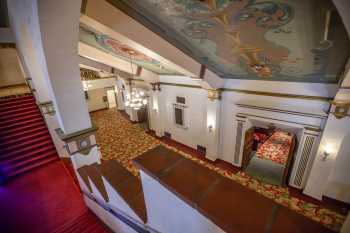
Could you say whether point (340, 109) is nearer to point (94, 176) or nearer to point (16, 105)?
point (94, 176)

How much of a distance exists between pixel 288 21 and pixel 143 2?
2072 mm

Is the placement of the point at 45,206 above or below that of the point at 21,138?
below

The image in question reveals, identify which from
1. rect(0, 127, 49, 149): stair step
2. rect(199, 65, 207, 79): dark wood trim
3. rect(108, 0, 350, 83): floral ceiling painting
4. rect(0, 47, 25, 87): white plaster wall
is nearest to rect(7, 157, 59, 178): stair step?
rect(0, 127, 49, 149): stair step

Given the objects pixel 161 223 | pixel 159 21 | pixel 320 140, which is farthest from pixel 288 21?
pixel 320 140

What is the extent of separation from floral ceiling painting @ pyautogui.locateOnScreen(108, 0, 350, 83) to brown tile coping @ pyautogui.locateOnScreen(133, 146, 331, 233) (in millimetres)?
2067

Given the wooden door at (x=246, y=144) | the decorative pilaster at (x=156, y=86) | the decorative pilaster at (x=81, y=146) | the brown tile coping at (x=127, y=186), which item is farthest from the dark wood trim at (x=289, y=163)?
the decorative pilaster at (x=156, y=86)

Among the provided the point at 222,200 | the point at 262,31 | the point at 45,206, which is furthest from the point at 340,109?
the point at 45,206

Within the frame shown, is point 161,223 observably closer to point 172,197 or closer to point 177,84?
point 172,197

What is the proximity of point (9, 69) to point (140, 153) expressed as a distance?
9.79m

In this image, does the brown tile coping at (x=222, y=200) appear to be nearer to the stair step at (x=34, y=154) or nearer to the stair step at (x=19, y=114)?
the stair step at (x=34, y=154)

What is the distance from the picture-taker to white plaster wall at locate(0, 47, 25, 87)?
9.17 m

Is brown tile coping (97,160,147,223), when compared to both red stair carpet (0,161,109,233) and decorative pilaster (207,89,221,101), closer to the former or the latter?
red stair carpet (0,161,109,233)

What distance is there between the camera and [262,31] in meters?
2.39

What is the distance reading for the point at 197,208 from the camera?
0.96 meters
